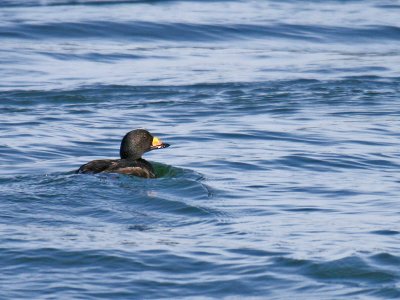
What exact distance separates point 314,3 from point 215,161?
1720 centimetres

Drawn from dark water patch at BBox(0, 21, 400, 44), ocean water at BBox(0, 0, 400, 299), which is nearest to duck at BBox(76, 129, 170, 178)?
→ ocean water at BBox(0, 0, 400, 299)

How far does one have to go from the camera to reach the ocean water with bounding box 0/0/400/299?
428 inches

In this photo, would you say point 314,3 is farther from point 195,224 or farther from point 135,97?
point 195,224

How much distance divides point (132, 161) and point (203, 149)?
231 centimetres

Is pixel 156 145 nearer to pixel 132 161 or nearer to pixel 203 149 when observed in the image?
pixel 132 161

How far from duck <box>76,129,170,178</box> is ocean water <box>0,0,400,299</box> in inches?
8.3

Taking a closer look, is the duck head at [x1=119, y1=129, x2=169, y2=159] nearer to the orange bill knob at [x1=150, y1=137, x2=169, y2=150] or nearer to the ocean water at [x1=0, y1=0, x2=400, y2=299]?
the orange bill knob at [x1=150, y1=137, x2=169, y2=150]

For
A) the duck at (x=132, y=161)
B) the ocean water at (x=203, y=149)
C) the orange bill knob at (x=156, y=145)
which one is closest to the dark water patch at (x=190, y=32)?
the ocean water at (x=203, y=149)

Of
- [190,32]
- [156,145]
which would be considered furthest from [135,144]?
[190,32]

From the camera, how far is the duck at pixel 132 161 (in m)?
14.4

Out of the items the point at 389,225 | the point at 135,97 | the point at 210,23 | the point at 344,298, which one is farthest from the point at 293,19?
the point at 344,298

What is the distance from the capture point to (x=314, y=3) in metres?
32.9

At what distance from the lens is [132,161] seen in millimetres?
15148

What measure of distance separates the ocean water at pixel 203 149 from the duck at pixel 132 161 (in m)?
0.21
